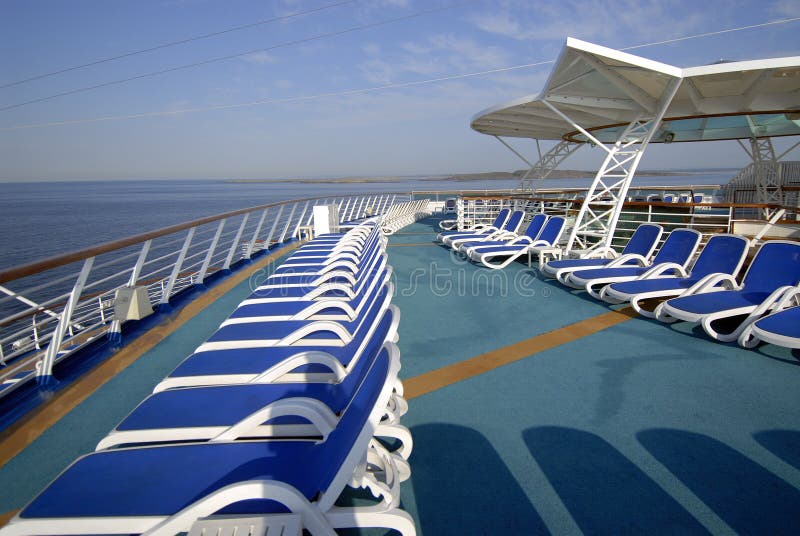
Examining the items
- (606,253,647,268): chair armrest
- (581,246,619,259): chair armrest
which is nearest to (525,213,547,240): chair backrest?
(581,246,619,259): chair armrest

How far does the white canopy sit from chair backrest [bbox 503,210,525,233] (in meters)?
2.09

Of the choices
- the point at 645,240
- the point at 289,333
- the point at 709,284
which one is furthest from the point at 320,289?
the point at 645,240

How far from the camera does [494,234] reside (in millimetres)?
7797

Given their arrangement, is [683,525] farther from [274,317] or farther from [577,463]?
[274,317]

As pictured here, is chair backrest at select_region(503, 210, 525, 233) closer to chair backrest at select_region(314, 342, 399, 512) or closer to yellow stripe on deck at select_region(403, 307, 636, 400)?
yellow stripe on deck at select_region(403, 307, 636, 400)

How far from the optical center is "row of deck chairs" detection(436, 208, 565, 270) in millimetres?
6711

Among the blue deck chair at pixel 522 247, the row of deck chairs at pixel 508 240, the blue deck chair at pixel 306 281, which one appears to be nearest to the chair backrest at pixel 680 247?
the row of deck chairs at pixel 508 240

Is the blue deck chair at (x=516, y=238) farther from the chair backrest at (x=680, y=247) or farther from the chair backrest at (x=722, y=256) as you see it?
the chair backrest at (x=722, y=256)

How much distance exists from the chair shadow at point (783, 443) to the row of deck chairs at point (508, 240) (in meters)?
4.36

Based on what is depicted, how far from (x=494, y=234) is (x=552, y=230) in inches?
43.3

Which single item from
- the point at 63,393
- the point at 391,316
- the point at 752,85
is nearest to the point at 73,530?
the point at 391,316

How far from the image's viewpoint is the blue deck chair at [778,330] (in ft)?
9.46

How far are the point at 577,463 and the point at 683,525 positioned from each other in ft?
1.49

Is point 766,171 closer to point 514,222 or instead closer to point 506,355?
point 514,222
